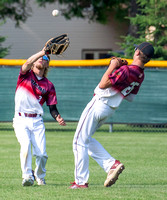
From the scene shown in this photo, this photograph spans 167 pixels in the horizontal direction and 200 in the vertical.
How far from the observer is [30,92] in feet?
24.8

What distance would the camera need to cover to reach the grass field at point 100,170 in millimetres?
6656

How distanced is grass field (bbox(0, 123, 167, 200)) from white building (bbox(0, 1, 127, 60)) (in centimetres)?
1698

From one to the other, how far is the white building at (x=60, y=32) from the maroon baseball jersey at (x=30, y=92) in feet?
83.3

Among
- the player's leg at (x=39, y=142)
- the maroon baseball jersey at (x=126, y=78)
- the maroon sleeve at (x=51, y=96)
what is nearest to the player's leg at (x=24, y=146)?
the player's leg at (x=39, y=142)

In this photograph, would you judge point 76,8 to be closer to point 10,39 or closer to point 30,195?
point 10,39

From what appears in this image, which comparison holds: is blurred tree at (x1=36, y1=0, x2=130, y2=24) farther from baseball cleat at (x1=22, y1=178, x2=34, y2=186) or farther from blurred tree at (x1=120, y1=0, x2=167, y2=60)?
baseball cleat at (x1=22, y1=178, x2=34, y2=186)

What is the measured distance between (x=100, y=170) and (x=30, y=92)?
2.59 m

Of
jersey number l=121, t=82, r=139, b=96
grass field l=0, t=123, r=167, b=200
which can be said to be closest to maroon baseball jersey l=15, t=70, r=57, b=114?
grass field l=0, t=123, r=167, b=200

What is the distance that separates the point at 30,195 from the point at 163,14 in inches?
573

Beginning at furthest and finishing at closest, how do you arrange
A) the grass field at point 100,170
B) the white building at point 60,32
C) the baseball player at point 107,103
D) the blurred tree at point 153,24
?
the white building at point 60,32, the blurred tree at point 153,24, the baseball player at point 107,103, the grass field at point 100,170

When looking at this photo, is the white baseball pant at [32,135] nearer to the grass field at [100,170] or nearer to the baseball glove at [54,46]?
the grass field at [100,170]

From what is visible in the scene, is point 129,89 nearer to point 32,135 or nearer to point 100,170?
point 32,135

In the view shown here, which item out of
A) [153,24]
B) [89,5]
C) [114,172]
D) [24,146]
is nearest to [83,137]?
[114,172]

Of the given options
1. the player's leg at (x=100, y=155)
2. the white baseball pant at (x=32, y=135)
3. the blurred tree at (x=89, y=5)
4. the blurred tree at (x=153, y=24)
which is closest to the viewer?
the player's leg at (x=100, y=155)
